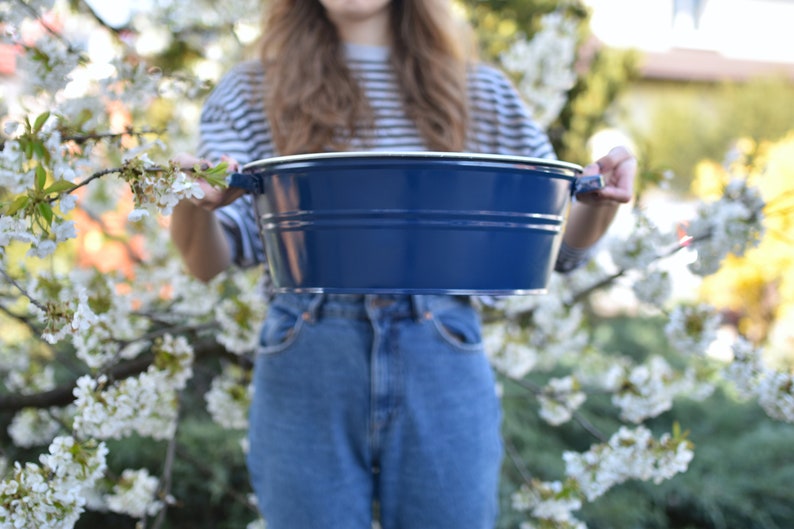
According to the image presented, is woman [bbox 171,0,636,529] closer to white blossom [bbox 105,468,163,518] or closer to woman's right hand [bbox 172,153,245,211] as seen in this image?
woman's right hand [bbox 172,153,245,211]

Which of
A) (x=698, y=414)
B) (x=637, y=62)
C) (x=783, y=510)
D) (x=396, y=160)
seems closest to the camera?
(x=396, y=160)

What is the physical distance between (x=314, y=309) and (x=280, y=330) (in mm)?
82

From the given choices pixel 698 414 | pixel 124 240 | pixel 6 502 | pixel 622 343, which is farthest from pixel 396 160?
pixel 622 343

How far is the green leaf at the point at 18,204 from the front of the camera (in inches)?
30.5

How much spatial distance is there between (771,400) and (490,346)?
847mm

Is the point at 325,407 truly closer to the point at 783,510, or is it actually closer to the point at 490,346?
the point at 490,346

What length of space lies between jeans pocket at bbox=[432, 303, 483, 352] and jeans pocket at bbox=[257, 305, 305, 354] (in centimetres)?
23

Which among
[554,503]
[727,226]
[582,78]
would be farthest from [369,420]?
[582,78]

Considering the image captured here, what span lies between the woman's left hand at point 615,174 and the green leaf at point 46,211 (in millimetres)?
694

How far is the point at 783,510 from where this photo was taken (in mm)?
2598

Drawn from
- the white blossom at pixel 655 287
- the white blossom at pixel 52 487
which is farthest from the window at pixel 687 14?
the white blossom at pixel 52 487

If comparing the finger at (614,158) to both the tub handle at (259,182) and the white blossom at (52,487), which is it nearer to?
the tub handle at (259,182)

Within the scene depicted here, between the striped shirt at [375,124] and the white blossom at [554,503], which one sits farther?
the white blossom at [554,503]

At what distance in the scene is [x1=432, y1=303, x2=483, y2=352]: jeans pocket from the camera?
3.93 ft
